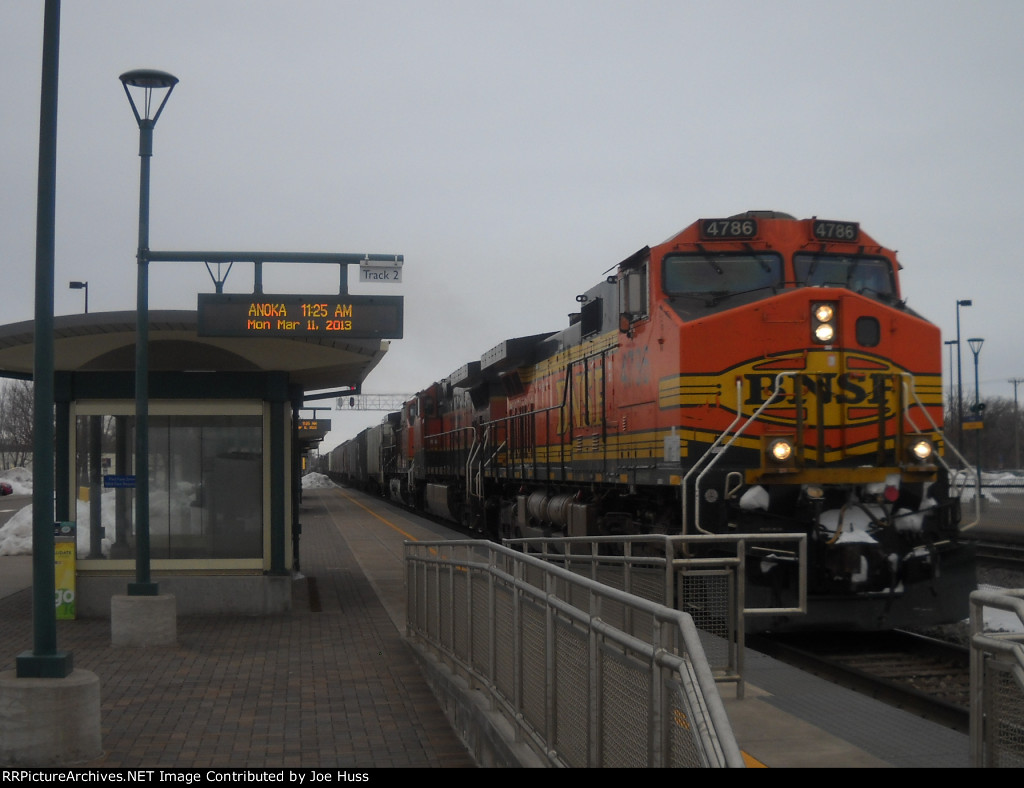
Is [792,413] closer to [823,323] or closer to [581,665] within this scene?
[823,323]

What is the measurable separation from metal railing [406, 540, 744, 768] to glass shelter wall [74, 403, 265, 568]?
16.9 ft

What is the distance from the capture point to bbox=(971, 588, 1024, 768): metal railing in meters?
4.14

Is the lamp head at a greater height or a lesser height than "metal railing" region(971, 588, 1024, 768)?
greater

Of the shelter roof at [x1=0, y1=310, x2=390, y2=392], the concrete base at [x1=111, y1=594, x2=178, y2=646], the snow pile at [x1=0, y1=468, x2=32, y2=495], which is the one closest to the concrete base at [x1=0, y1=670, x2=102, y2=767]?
the concrete base at [x1=111, y1=594, x2=178, y2=646]

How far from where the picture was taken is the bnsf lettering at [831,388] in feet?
36.4

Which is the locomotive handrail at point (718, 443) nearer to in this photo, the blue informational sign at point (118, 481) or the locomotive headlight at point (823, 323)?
the locomotive headlight at point (823, 323)

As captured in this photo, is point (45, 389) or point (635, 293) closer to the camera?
point (45, 389)

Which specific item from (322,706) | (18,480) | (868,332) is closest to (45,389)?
(322,706)

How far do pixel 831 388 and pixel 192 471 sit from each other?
7345mm

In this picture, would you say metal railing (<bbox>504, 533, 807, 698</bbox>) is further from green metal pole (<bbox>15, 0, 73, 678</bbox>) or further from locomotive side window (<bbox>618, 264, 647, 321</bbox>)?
green metal pole (<bbox>15, 0, 73, 678</bbox>)

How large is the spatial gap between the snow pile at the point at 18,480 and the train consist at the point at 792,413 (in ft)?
226

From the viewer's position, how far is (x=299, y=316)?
12102 mm

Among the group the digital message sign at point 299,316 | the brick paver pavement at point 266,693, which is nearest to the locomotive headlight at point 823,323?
the digital message sign at point 299,316

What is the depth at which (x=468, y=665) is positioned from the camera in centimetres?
786
